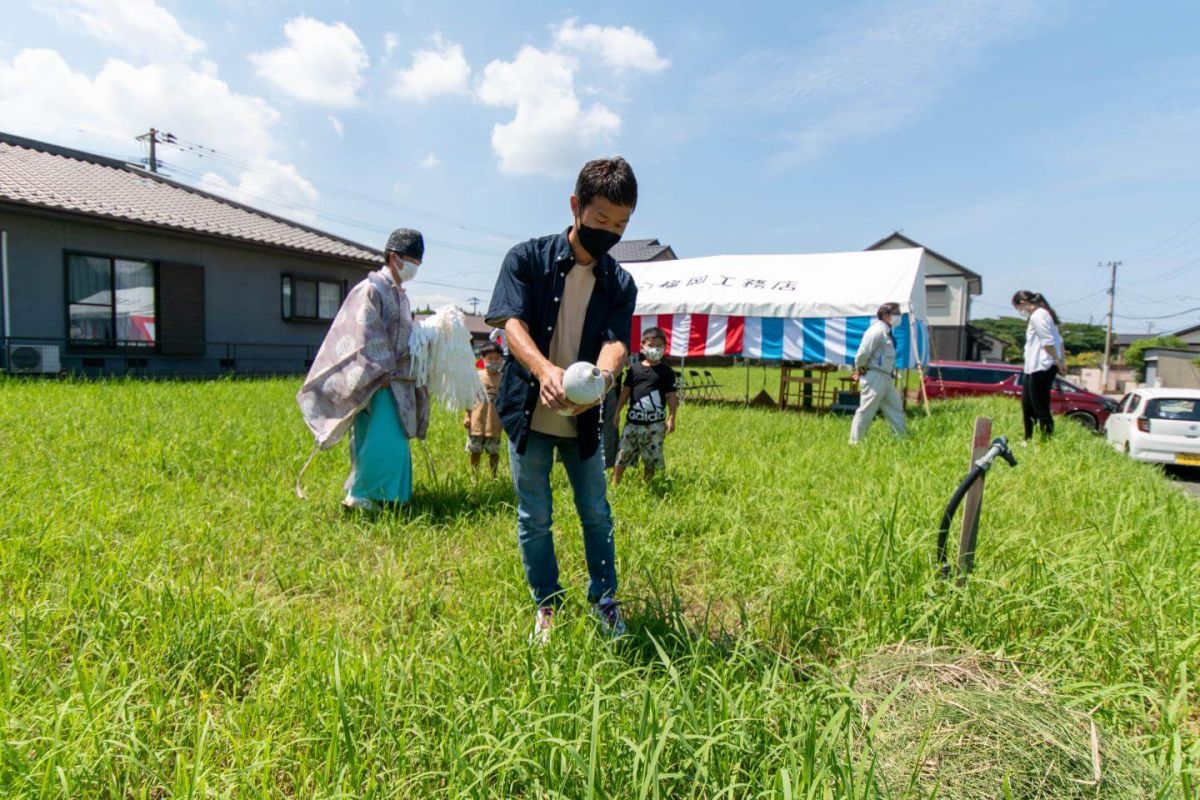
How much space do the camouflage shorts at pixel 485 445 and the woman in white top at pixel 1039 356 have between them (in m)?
5.85

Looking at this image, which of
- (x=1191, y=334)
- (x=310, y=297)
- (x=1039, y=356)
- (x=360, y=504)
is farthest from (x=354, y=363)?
(x=1191, y=334)

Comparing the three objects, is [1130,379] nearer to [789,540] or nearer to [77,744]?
[789,540]

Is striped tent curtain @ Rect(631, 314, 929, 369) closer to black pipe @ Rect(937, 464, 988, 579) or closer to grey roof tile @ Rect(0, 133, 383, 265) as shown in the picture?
black pipe @ Rect(937, 464, 988, 579)

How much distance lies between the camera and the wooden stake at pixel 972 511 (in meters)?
2.38

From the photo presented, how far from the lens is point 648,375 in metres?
4.82

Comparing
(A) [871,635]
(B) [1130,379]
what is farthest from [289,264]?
(B) [1130,379]

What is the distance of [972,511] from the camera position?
2.39 metres

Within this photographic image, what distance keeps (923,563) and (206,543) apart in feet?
11.1

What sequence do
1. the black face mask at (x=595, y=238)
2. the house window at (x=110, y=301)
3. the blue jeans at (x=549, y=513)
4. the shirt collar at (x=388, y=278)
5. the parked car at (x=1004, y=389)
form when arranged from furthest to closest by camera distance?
the parked car at (x=1004, y=389), the house window at (x=110, y=301), the shirt collar at (x=388, y=278), the blue jeans at (x=549, y=513), the black face mask at (x=595, y=238)

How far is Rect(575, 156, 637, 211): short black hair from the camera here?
6.86ft

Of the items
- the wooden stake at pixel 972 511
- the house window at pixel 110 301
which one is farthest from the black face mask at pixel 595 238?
the house window at pixel 110 301

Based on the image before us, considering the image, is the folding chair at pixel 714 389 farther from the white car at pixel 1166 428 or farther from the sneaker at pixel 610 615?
the sneaker at pixel 610 615

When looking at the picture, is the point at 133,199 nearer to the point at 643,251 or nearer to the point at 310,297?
the point at 310,297

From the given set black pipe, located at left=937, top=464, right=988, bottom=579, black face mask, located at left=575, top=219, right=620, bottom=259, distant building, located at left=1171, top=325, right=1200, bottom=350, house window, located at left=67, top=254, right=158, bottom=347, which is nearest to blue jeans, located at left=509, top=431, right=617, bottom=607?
black face mask, located at left=575, top=219, right=620, bottom=259
